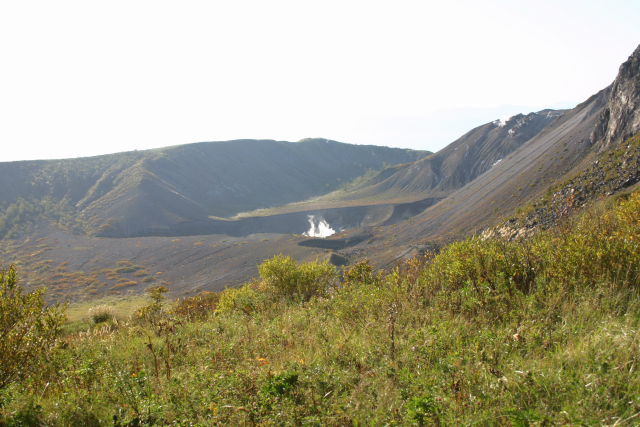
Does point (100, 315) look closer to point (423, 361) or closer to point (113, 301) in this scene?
point (423, 361)

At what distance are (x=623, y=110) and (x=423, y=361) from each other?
37.0 m

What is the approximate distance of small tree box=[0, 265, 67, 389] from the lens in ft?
10.9

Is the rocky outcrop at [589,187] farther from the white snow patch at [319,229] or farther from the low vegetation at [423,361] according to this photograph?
the white snow patch at [319,229]

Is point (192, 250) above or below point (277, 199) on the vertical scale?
below

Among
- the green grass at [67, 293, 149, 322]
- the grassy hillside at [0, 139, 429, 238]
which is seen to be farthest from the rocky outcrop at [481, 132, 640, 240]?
the grassy hillside at [0, 139, 429, 238]

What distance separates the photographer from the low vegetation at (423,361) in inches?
91.2

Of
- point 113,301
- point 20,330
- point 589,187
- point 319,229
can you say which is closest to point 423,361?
point 20,330

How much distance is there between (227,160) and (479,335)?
382ft

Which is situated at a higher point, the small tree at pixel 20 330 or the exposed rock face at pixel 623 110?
the exposed rock face at pixel 623 110

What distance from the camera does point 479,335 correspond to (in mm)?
3240

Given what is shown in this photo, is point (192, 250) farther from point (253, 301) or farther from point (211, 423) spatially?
point (211, 423)

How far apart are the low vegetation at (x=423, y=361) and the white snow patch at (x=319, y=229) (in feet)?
215

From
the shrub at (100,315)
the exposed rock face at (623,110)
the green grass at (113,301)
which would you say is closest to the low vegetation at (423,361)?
the shrub at (100,315)

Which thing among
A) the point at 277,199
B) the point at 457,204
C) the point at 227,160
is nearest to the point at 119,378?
the point at 457,204
